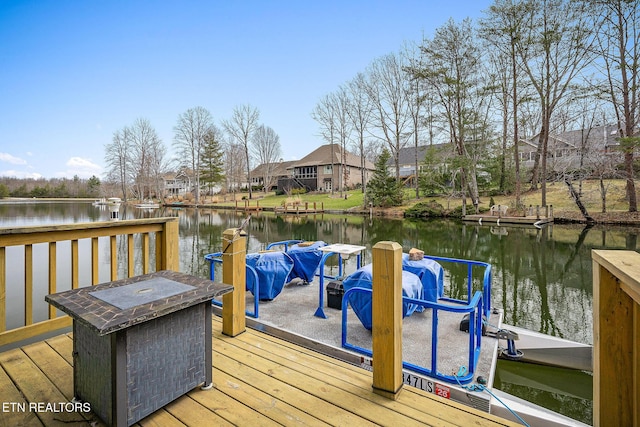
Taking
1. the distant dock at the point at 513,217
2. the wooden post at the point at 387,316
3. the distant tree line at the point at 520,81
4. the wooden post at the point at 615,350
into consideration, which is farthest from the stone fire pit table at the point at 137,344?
the distant tree line at the point at 520,81

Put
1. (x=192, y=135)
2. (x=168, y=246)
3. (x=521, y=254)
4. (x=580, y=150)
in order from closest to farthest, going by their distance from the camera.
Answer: (x=168, y=246)
(x=521, y=254)
(x=580, y=150)
(x=192, y=135)

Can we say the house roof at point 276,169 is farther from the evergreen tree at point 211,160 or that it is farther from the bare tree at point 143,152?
the bare tree at point 143,152

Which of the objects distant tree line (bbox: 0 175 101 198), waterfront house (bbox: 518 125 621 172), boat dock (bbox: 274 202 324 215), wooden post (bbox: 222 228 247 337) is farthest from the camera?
distant tree line (bbox: 0 175 101 198)

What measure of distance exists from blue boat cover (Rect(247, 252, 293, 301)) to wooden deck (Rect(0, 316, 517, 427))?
7.25 feet

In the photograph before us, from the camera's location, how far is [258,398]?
1.90 meters

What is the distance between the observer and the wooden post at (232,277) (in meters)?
2.78

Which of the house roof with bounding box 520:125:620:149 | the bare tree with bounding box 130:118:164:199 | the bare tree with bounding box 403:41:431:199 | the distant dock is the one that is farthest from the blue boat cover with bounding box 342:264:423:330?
the bare tree with bounding box 130:118:164:199

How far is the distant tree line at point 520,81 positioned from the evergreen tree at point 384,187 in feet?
8.73

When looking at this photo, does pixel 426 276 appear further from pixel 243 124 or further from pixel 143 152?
pixel 143 152

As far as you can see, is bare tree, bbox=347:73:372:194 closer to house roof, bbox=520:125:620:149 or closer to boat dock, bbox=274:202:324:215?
boat dock, bbox=274:202:324:215

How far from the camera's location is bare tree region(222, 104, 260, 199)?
43125 millimetres

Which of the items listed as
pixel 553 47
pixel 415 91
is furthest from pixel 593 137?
pixel 415 91

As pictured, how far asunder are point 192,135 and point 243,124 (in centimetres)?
690

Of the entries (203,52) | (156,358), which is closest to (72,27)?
(203,52)
